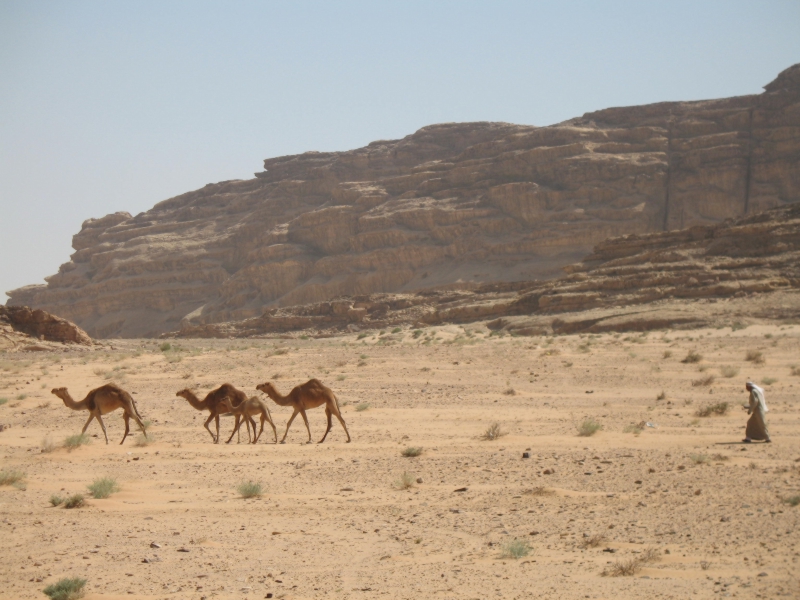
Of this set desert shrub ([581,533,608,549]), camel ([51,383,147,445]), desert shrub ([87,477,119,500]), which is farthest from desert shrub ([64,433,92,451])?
desert shrub ([581,533,608,549])

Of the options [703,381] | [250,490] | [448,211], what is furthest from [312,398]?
[448,211]

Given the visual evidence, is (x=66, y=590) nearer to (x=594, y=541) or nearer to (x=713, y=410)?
(x=594, y=541)

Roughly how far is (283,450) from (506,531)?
5543 millimetres

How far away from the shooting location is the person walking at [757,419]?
483 inches

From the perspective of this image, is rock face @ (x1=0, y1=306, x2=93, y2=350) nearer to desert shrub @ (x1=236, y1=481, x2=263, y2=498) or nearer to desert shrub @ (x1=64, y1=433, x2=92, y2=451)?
desert shrub @ (x1=64, y1=433, x2=92, y2=451)

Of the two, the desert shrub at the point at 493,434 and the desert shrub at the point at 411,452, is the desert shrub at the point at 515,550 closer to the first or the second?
the desert shrub at the point at 411,452

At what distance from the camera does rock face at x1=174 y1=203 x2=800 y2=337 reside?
43.0m

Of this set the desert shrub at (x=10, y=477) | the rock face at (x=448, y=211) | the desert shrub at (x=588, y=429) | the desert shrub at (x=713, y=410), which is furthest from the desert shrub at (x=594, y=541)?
the rock face at (x=448, y=211)

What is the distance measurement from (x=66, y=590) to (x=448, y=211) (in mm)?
87555

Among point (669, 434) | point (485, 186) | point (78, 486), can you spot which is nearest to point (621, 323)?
point (669, 434)

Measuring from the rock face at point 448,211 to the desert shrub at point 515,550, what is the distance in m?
72.1

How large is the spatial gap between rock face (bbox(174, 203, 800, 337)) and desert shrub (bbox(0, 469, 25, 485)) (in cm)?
3365

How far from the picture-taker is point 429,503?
369 inches

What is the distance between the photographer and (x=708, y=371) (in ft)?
76.2
